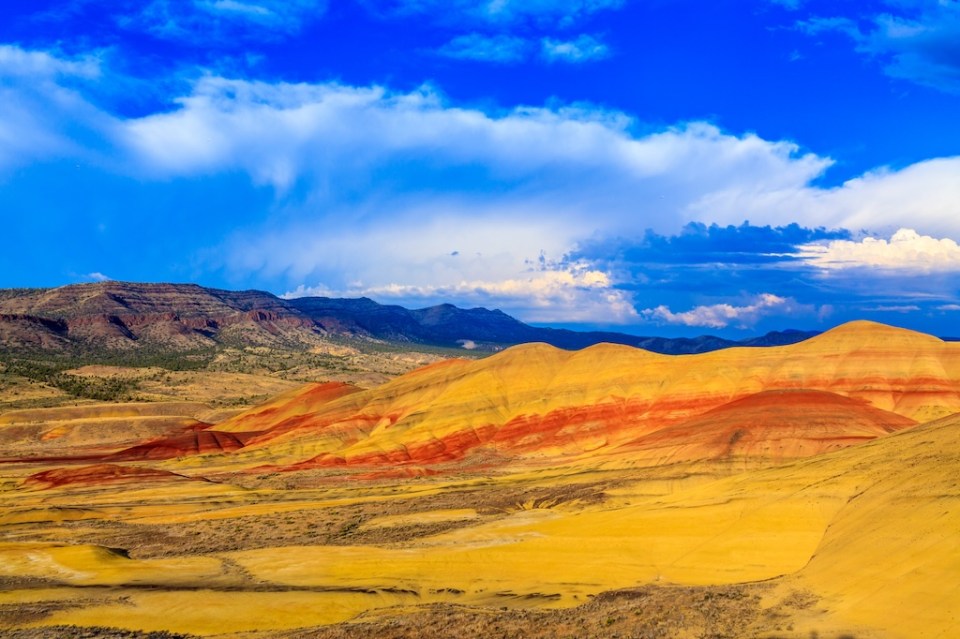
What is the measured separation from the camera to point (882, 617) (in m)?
26.4

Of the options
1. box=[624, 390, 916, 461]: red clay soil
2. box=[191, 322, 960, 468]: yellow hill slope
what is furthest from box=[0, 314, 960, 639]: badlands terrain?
box=[191, 322, 960, 468]: yellow hill slope

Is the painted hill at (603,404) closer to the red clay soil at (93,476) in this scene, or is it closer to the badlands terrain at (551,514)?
the badlands terrain at (551,514)

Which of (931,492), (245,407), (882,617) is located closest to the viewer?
(882,617)

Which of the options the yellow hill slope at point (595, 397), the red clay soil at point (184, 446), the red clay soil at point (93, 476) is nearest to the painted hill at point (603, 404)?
the yellow hill slope at point (595, 397)

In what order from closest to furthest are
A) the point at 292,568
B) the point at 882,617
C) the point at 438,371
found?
the point at 882,617
the point at 292,568
the point at 438,371

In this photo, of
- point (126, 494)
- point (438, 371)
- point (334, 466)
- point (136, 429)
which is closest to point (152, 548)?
point (126, 494)

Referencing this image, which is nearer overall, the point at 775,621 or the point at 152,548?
the point at 775,621

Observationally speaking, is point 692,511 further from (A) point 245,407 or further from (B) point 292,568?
(A) point 245,407

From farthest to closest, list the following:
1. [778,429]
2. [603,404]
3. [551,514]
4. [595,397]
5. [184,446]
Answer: [184,446] → [595,397] → [603,404] → [778,429] → [551,514]

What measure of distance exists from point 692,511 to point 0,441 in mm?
119466

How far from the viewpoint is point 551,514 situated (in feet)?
189

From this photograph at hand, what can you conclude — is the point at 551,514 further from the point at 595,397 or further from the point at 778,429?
the point at 595,397

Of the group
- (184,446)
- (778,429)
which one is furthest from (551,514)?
(184,446)

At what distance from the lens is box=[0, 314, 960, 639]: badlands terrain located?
1214 inches
